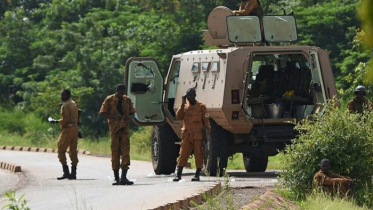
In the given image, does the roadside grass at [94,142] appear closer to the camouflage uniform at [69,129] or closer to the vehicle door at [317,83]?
the camouflage uniform at [69,129]

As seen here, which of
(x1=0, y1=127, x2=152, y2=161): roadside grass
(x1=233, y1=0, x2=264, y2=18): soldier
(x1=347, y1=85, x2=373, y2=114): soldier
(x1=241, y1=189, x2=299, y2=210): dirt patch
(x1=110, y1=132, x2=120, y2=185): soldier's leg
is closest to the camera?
(x1=241, y1=189, x2=299, y2=210): dirt patch

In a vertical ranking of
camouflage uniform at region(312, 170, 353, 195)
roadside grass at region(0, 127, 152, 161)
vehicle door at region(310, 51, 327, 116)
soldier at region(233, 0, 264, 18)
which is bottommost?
roadside grass at region(0, 127, 152, 161)

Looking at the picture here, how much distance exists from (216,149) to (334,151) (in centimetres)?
397

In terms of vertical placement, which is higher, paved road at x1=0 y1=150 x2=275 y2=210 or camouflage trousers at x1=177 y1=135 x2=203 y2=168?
camouflage trousers at x1=177 y1=135 x2=203 y2=168

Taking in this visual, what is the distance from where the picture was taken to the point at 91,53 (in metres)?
40.1

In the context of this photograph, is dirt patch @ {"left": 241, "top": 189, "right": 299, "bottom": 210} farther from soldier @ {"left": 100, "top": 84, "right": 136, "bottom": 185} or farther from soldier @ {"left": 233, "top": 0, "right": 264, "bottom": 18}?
soldier @ {"left": 233, "top": 0, "right": 264, "bottom": 18}

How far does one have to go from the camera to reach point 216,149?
17234 mm

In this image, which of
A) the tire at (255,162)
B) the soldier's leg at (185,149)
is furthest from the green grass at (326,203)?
the tire at (255,162)

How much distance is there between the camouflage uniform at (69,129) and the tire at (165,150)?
5.20ft

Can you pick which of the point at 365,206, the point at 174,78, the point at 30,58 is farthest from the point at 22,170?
the point at 30,58

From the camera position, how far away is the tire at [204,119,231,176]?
17.2 metres

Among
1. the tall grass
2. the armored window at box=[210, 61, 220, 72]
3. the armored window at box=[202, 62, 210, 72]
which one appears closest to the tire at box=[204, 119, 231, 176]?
the armored window at box=[210, 61, 220, 72]

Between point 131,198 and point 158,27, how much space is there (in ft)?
99.8

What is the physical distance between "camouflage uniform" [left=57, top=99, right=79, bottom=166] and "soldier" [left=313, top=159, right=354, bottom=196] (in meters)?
6.55
